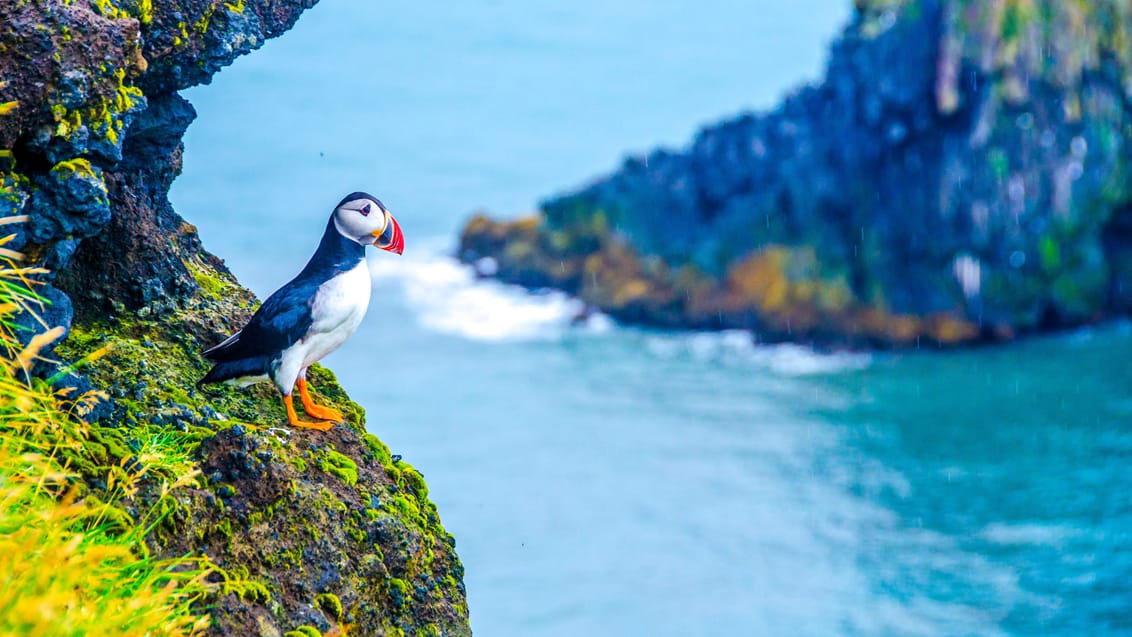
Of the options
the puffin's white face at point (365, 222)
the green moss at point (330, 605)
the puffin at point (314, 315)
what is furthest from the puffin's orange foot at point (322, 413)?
the green moss at point (330, 605)

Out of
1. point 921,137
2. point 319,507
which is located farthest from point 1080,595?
point 319,507

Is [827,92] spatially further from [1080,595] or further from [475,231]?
[1080,595]

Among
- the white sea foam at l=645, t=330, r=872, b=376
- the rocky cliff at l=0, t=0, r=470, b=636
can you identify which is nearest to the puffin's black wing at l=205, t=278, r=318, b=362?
the rocky cliff at l=0, t=0, r=470, b=636

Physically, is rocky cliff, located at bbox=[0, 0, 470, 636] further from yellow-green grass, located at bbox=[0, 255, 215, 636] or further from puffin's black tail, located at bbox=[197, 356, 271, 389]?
puffin's black tail, located at bbox=[197, 356, 271, 389]

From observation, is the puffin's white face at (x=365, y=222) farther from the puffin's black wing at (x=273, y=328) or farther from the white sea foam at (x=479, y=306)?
the white sea foam at (x=479, y=306)

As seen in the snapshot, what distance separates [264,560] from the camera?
8.27 metres

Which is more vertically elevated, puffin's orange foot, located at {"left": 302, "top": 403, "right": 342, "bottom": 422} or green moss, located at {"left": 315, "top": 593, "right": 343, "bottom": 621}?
puffin's orange foot, located at {"left": 302, "top": 403, "right": 342, "bottom": 422}

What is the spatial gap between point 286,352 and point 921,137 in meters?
66.0

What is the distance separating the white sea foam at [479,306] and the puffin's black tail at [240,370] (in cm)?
6533

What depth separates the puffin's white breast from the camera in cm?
916

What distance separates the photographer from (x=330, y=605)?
854 cm

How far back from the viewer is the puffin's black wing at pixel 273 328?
9008mm

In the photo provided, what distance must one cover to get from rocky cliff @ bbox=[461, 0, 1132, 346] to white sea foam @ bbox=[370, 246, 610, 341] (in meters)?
2.07

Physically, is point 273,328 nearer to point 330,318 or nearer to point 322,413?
point 330,318
